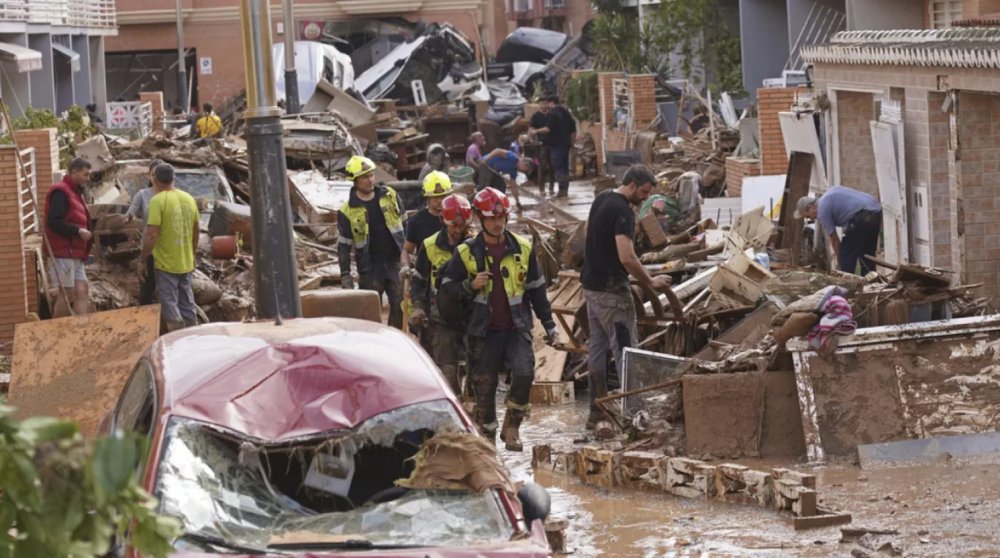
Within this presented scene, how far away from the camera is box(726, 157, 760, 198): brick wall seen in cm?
2234

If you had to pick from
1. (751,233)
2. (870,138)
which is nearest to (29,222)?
(751,233)

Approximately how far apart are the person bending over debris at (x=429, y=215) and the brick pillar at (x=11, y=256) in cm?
459

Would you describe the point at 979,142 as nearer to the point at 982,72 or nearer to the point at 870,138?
the point at 982,72

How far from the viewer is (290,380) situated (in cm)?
685

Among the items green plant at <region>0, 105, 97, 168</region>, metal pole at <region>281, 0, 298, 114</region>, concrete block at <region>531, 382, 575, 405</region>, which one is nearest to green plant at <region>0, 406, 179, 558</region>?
concrete block at <region>531, 382, 575, 405</region>

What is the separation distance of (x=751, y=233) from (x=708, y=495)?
7.85 meters

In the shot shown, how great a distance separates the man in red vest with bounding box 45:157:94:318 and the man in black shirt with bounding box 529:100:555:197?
16044mm

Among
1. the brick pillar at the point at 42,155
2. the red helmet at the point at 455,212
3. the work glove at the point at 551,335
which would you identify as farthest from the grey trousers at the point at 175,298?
the work glove at the point at 551,335

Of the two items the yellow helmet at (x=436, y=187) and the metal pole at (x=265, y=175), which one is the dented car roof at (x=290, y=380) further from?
the yellow helmet at (x=436, y=187)

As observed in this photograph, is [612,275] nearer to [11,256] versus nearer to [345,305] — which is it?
[345,305]

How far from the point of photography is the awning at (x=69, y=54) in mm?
41969

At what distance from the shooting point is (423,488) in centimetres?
674

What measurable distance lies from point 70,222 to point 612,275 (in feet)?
18.4

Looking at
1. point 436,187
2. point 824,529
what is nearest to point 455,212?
point 436,187
